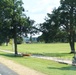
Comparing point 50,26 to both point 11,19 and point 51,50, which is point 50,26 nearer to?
point 11,19

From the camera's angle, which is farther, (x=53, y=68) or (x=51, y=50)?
(x=51, y=50)

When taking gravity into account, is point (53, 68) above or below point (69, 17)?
below

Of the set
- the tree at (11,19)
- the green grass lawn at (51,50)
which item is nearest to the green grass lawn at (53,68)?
the green grass lawn at (51,50)

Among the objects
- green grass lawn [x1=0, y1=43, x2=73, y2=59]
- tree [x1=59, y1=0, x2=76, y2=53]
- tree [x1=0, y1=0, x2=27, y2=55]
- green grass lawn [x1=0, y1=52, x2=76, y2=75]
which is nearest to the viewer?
green grass lawn [x1=0, y1=52, x2=76, y2=75]

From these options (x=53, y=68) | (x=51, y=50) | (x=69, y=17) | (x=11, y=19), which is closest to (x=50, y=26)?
(x=69, y=17)

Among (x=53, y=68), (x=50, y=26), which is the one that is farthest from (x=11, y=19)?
(x=53, y=68)

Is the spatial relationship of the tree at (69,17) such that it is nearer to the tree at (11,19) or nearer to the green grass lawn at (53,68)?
the tree at (11,19)

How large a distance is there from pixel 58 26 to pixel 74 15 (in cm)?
429

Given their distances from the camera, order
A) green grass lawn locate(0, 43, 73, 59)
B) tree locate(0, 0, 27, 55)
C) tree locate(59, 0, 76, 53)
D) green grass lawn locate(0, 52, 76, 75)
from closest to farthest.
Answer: green grass lawn locate(0, 52, 76, 75)
tree locate(0, 0, 27, 55)
green grass lawn locate(0, 43, 73, 59)
tree locate(59, 0, 76, 53)

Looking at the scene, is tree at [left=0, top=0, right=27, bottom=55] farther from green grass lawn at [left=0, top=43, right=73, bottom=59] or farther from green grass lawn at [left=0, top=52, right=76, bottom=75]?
green grass lawn at [left=0, top=52, right=76, bottom=75]

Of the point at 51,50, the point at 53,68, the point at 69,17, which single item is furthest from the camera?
the point at 51,50

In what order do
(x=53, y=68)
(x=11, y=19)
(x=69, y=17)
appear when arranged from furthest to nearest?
(x=69, y=17)
(x=11, y=19)
(x=53, y=68)

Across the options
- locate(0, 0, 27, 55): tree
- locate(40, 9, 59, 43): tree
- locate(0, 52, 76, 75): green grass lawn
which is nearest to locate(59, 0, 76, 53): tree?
locate(40, 9, 59, 43): tree

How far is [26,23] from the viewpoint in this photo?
56688mm
